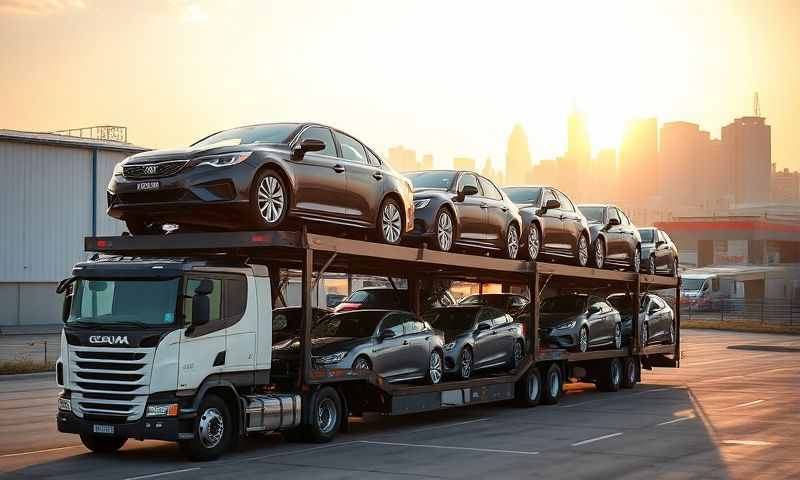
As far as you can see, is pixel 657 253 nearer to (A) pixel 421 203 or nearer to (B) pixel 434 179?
(B) pixel 434 179

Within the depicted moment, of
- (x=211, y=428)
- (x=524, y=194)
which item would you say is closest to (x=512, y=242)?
(x=524, y=194)

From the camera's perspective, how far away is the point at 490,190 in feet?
63.7

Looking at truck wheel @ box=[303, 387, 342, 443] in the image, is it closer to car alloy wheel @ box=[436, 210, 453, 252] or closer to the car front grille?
the car front grille

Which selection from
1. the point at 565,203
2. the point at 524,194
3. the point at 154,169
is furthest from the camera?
the point at 565,203

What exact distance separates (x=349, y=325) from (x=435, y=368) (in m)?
2.03

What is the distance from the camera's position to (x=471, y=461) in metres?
13.2

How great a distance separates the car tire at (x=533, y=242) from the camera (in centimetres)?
2073

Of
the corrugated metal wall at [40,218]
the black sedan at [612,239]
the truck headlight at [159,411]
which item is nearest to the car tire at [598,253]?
the black sedan at [612,239]

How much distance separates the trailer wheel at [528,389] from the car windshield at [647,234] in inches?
320

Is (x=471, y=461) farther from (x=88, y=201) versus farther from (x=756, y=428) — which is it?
(x=88, y=201)

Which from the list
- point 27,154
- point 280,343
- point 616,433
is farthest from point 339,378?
point 27,154

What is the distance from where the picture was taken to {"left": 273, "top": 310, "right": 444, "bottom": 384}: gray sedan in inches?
599

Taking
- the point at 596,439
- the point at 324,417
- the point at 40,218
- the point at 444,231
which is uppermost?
the point at 40,218

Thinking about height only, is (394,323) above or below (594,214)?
below
